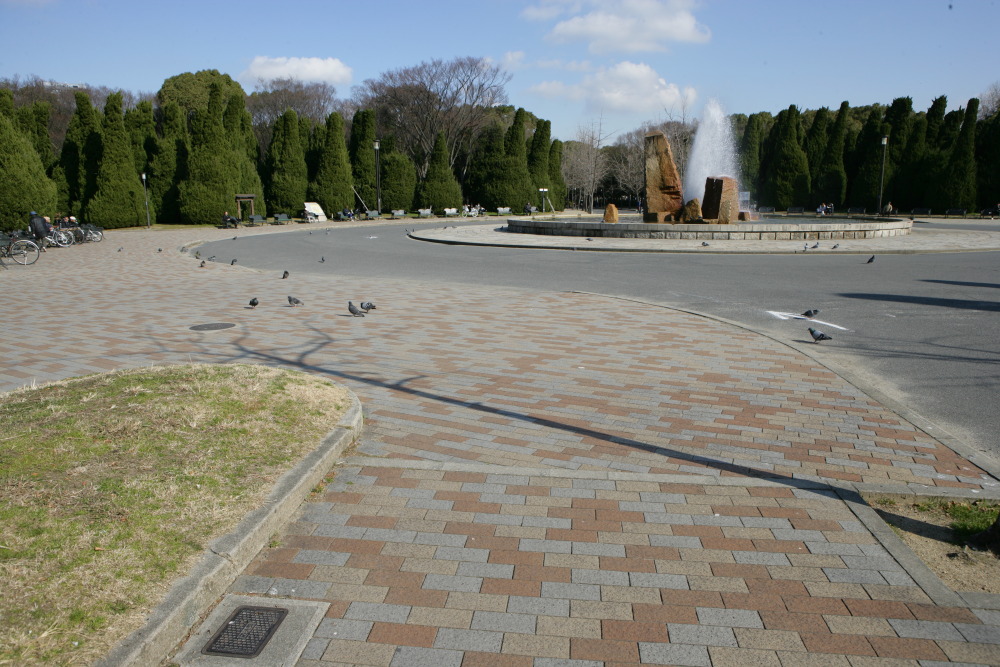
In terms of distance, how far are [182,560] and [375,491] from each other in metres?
1.26

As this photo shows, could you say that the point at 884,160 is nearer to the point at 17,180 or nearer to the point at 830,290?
the point at 830,290

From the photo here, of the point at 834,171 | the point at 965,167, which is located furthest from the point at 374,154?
the point at 965,167

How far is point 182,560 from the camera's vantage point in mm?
3051

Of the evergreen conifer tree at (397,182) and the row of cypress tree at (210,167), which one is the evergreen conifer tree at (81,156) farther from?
the evergreen conifer tree at (397,182)

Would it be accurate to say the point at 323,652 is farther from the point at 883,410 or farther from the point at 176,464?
the point at 883,410

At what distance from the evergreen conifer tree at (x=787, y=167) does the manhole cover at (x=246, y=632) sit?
189ft

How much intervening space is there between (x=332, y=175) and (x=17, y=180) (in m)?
24.2

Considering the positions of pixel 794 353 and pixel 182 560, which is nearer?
pixel 182 560

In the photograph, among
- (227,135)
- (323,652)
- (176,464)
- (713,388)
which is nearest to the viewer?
(323,652)

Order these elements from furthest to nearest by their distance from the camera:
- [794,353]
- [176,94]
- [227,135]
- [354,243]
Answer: [176,94] → [227,135] → [354,243] → [794,353]

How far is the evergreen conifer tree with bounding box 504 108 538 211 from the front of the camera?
5366cm

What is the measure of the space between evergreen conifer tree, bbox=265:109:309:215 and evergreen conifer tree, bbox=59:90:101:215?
11570 mm

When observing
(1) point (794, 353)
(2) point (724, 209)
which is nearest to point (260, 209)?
(2) point (724, 209)

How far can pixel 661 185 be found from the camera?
97.9 ft
